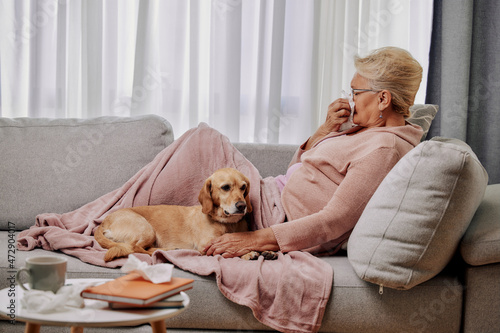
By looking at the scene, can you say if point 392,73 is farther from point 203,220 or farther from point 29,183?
point 29,183

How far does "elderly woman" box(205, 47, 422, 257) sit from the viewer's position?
187cm

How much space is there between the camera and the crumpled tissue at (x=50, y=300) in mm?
1018

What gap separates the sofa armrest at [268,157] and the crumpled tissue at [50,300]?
1.55 meters

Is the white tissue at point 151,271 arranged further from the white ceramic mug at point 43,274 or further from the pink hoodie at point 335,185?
the pink hoodie at point 335,185

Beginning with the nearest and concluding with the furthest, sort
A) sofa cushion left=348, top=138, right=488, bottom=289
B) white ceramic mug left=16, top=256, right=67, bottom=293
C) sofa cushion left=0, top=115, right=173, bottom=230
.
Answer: white ceramic mug left=16, top=256, right=67, bottom=293, sofa cushion left=348, top=138, right=488, bottom=289, sofa cushion left=0, top=115, right=173, bottom=230

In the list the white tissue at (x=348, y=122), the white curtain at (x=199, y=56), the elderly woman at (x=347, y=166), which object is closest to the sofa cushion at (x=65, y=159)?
the white curtain at (x=199, y=56)

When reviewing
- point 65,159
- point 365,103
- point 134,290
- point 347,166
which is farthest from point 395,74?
point 65,159

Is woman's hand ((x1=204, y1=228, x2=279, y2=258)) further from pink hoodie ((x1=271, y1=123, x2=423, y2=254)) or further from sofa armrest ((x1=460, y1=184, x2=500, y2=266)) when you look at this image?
Result: sofa armrest ((x1=460, y1=184, x2=500, y2=266))

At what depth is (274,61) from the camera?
9.89 ft

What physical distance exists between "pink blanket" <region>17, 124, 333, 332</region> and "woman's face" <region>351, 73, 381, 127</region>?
1.61ft

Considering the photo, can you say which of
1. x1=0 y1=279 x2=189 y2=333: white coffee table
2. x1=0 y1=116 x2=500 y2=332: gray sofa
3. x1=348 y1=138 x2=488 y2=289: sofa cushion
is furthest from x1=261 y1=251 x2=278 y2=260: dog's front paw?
x1=0 y1=279 x2=189 y2=333: white coffee table

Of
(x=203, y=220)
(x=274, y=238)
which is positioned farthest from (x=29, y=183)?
(x=274, y=238)

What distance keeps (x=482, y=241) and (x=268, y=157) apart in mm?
1175

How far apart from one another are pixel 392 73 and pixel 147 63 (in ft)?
4.96
